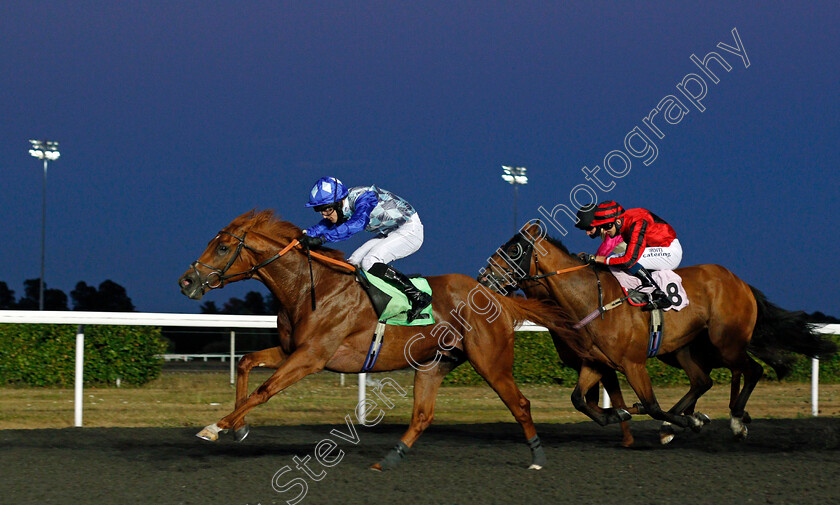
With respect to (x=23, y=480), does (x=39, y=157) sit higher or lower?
higher

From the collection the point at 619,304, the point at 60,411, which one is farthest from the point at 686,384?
the point at 60,411

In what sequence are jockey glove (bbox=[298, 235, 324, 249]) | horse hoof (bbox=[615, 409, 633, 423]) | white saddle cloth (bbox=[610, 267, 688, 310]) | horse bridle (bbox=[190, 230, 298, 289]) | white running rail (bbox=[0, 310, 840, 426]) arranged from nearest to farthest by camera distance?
1. horse bridle (bbox=[190, 230, 298, 289])
2. jockey glove (bbox=[298, 235, 324, 249])
3. horse hoof (bbox=[615, 409, 633, 423])
4. white saddle cloth (bbox=[610, 267, 688, 310])
5. white running rail (bbox=[0, 310, 840, 426])

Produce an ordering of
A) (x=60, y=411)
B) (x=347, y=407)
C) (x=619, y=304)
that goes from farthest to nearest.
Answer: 1. (x=347, y=407)
2. (x=60, y=411)
3. (x=619, y=304)

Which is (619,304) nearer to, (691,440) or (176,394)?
(691,440)

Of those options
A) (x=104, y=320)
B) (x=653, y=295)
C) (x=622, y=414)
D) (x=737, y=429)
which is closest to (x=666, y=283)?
(x=653, y=295)

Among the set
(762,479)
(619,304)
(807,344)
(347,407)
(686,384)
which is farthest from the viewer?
(686,384)

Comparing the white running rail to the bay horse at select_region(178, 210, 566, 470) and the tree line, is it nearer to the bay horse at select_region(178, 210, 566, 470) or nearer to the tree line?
the bay horse at select_region(178, 210, 566, 470)

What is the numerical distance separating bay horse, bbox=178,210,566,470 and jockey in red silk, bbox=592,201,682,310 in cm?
92

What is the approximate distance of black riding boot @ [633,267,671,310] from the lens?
536 centimetres

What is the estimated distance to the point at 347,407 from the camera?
28.1 ft

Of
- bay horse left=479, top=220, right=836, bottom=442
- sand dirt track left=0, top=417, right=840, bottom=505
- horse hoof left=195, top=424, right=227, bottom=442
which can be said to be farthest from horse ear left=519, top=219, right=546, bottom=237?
horse hoof left=195, top=424, right=227, bottom=442

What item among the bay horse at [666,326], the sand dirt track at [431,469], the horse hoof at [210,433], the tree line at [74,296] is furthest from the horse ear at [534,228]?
the tree line at [74,296]

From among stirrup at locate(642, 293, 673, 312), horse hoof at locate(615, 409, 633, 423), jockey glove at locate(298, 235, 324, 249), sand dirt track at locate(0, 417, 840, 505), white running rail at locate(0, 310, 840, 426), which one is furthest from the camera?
white running rail at locate(0, 310, 840, 426)

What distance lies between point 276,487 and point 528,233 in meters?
2.45
